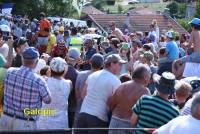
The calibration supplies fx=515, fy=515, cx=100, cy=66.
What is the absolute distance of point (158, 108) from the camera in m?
5.71

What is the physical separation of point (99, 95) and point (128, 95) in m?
0.52

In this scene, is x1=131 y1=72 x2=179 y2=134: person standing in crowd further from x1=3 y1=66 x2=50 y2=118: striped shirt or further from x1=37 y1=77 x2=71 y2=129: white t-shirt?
x1=37 y1=77 x2=71 y2=129: white t-shirt

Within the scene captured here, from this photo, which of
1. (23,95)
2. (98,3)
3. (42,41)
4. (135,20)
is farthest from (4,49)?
(98,3)

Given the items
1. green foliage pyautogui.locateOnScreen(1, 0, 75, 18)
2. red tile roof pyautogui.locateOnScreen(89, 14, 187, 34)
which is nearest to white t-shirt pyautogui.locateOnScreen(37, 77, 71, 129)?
green foliage pyautogui.locateOnScreen(1, 0, 75, 18)

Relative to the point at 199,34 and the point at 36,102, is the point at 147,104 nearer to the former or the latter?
the point at 36,102

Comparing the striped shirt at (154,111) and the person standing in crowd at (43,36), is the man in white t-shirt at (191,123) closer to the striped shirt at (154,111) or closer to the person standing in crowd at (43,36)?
the striped shirt at (154,111)

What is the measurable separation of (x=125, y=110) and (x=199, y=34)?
13.5 feet

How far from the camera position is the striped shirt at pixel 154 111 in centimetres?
571

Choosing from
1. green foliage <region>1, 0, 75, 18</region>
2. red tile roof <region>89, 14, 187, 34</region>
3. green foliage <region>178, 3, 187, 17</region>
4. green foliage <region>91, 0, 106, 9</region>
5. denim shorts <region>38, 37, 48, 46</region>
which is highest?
denim shorts <region>38, 37, 48, 46</region>

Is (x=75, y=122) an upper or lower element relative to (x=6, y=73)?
lower

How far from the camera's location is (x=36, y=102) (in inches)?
255

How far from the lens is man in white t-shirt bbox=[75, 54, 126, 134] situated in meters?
6.73

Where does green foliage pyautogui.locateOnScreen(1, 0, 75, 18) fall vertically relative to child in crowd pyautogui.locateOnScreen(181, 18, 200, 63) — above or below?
below

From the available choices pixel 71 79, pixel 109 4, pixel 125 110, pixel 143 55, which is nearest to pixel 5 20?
pixel 143 55
